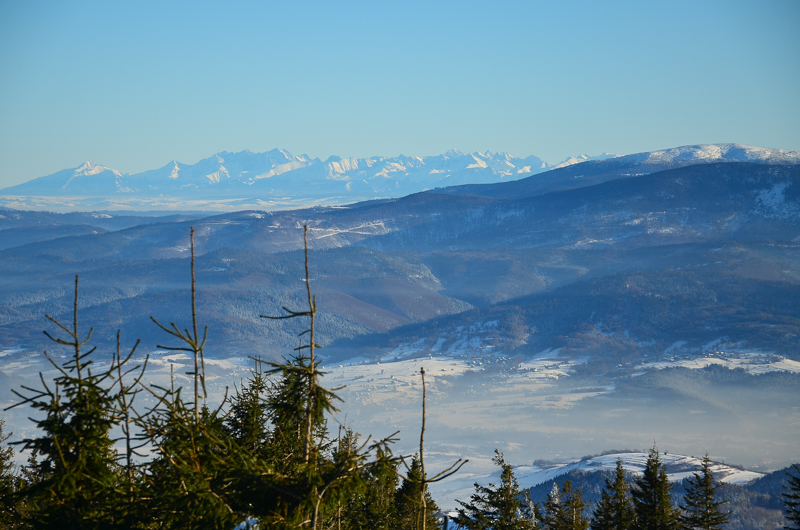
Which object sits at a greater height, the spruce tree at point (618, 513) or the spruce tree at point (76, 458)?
the spruce tree at point (76, 458)

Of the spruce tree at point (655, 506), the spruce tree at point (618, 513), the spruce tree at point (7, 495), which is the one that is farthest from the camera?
the spruce tree at point (618, 513)

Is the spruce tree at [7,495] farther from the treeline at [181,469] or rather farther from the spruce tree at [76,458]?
the treeline at [181,469]

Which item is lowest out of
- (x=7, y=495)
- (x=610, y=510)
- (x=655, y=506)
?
(x=610, y=510)

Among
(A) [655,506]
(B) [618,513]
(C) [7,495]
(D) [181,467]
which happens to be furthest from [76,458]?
(B) [618,513]

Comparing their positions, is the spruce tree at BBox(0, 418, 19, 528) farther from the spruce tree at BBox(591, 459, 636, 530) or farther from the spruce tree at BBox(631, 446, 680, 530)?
the spruce tree at BBox(591, 459, 636, 530)

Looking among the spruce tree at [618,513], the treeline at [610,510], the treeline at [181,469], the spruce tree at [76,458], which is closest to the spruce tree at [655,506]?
the treeline at [610,510]

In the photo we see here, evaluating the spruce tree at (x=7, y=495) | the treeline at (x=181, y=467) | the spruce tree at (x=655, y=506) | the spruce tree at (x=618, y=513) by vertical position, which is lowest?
the spruce tree at (x=618, y=513)

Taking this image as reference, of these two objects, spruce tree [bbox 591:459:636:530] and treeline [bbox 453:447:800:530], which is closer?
treeline [bbox 453:447:800:530]

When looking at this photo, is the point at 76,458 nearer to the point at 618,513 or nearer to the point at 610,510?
the point at 618,513

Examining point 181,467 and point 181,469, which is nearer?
point 181,469

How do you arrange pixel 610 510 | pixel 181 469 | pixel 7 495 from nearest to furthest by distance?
pixel 181 469 < pixel 7 495 < pixel 610 510

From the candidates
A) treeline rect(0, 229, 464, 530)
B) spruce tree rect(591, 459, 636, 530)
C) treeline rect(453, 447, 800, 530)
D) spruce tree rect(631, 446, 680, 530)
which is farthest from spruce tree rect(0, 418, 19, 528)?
spruce tree rect(591, 459, 636, 530)

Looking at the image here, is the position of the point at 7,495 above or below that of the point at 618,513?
above

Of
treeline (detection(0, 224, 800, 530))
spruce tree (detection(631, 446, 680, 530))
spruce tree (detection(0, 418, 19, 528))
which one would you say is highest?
treeline (detection(0, 224, 800, 530))
